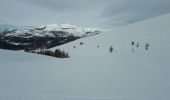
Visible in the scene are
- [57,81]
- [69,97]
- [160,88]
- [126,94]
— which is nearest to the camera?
[69,97]

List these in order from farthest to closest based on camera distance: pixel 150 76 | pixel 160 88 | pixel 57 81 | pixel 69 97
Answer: pixel 150 76 < pixel 57 81 < pixel 160 88 < pixel 69 97

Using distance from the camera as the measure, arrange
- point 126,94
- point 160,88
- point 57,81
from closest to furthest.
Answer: point 126,94 < point 160,88 < point 57,81

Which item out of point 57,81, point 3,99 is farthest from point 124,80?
point 3,99

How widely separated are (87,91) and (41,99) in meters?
1.61

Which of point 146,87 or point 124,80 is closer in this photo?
point 146,87

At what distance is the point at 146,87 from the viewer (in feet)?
23.9

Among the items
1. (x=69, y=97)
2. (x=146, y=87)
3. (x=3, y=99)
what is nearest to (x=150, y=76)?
(x=146, y=87)

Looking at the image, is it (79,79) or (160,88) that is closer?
(160,88)

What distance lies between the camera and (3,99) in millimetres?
5547

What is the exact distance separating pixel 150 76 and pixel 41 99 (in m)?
5.01

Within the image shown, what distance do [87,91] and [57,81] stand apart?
1744mm

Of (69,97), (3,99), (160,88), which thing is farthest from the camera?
(160,88)

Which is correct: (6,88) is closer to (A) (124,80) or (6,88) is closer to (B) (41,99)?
(B) (41,99)

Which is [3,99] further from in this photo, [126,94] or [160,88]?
[160,88]
